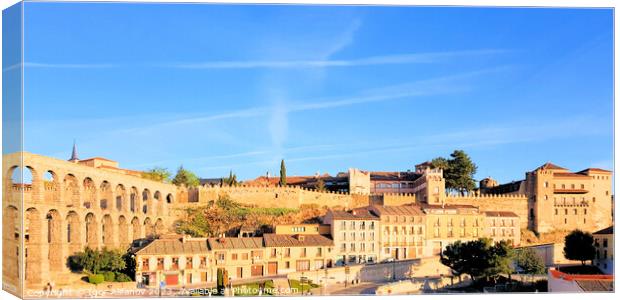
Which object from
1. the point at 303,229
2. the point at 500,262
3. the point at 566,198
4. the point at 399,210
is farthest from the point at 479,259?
the point at 566,198

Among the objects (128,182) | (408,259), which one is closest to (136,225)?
(128,182)

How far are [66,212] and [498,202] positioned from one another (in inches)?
888

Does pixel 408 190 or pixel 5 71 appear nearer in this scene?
pixel 5 71

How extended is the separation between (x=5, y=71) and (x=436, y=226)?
20905mm

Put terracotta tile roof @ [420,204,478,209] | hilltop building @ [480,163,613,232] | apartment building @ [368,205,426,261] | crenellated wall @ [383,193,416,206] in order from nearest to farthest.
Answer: apartment building @ [368,205,426,261]
terracotta tile roof @ [420,204,478,209]
hilltop building @ [480,163,613,232]
crenellated wall @ [383,193,416,206]

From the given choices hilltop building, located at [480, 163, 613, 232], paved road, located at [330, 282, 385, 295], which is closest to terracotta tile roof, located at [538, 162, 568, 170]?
hilltop building, located at [480, 163, 613, 232]

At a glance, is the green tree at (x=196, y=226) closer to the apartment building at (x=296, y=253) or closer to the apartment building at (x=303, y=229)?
the apartment building at (x=303, y=229)

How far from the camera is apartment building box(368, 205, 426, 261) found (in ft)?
125

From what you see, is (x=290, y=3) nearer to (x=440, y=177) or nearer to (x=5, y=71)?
(x=5, y=71)

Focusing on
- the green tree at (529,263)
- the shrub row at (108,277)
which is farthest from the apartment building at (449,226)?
the shrub row at (108,277)

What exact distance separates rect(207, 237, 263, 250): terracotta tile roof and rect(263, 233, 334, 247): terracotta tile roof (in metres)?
0.43

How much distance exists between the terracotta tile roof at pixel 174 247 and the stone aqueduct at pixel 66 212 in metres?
2.17

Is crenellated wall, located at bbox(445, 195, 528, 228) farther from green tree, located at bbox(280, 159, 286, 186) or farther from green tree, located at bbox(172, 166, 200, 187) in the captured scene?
green tree, located at bbox(172, 166, 200, 187)

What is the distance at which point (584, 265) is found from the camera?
36906mm
